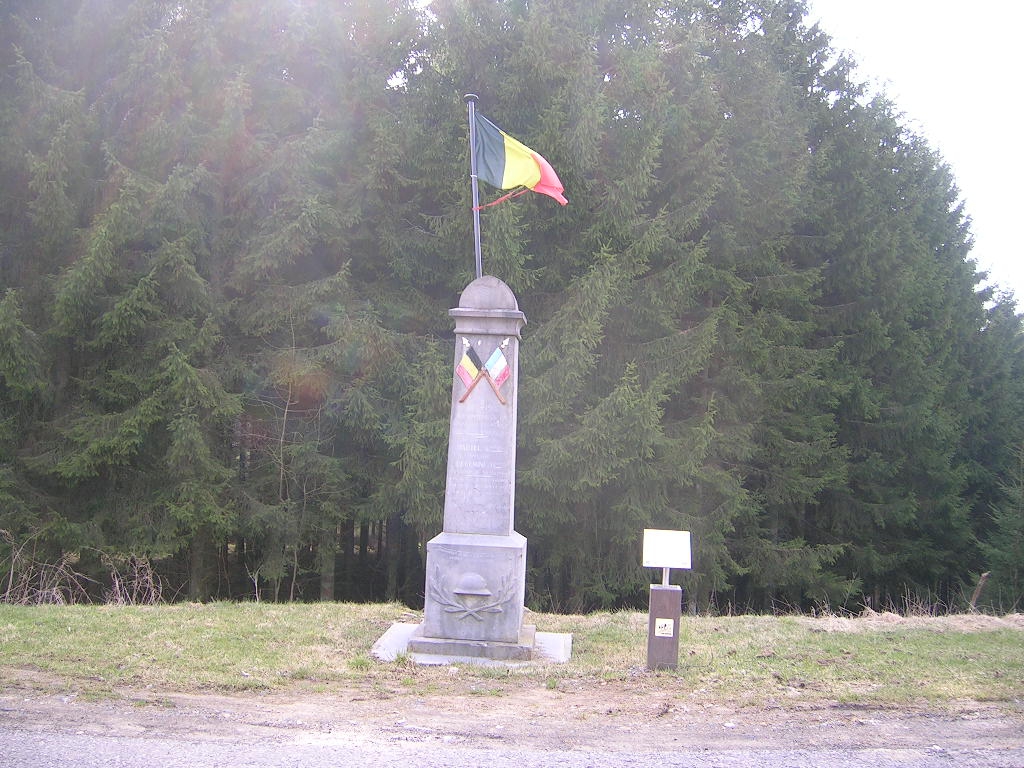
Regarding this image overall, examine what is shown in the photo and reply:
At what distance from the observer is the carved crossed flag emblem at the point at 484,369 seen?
293 inches

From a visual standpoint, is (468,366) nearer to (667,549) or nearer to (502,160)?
(502,160)

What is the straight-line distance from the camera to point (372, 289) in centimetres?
1453

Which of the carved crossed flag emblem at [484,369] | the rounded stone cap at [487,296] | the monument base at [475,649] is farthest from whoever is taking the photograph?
the rounded stone cap at [487,296]

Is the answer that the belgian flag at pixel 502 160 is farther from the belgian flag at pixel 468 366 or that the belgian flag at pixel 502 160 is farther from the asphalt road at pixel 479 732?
the asphalt road at pixel 479 732

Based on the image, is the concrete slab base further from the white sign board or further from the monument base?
the white sign board

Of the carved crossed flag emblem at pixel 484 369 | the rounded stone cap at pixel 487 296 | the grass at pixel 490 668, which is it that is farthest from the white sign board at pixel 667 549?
the rounded stone cap at pixel 487 296

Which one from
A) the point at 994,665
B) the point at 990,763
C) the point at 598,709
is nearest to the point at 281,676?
the point at 598,709

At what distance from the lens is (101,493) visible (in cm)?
1334

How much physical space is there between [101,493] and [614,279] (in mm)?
8810

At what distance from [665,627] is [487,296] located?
3257 mm

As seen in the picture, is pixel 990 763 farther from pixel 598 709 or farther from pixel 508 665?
pixel 508 665

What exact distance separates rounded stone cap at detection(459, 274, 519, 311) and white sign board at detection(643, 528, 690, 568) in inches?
95.3

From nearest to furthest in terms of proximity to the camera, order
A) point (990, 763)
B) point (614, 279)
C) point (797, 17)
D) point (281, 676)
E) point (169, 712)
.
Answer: point (990, 763), point (169, 712), point (281, 676), point (614, 279), point (797, 17)

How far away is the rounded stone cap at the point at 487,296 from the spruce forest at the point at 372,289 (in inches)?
203
